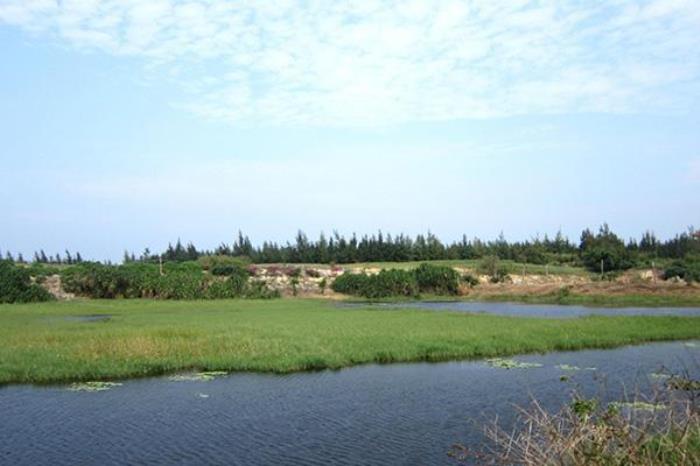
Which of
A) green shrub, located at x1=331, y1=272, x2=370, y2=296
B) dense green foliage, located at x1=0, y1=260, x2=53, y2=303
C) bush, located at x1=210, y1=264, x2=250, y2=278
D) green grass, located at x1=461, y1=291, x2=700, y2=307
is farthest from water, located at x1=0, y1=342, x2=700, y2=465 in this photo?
bush, located at x1=210, y1=264, x2=250, y2=278

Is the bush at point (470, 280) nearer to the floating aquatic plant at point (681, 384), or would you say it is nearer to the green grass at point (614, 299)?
the green grass at point (614, 299)

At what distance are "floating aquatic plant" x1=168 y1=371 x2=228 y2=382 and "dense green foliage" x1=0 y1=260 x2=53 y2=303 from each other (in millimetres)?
45013

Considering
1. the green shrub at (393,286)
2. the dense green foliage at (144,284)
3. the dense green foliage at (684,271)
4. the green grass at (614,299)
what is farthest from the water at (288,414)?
the dense green foliage at (684,271)

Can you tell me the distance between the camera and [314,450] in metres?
15.4

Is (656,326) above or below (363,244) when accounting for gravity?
below

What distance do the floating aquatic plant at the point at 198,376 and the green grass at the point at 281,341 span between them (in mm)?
861

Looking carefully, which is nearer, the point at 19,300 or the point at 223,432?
the point at 223,432

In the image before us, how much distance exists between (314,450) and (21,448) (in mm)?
7174

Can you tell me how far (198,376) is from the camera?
24641mm

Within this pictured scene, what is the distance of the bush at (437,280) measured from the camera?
80938 millimetres

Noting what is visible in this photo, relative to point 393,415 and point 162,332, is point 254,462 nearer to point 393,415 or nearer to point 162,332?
point 393,415

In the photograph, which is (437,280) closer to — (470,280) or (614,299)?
(470,280)

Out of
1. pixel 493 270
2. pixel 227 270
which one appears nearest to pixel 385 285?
pixel 493 270

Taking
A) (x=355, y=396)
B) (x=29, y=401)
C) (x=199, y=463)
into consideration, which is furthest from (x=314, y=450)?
(x=29, y=401)
